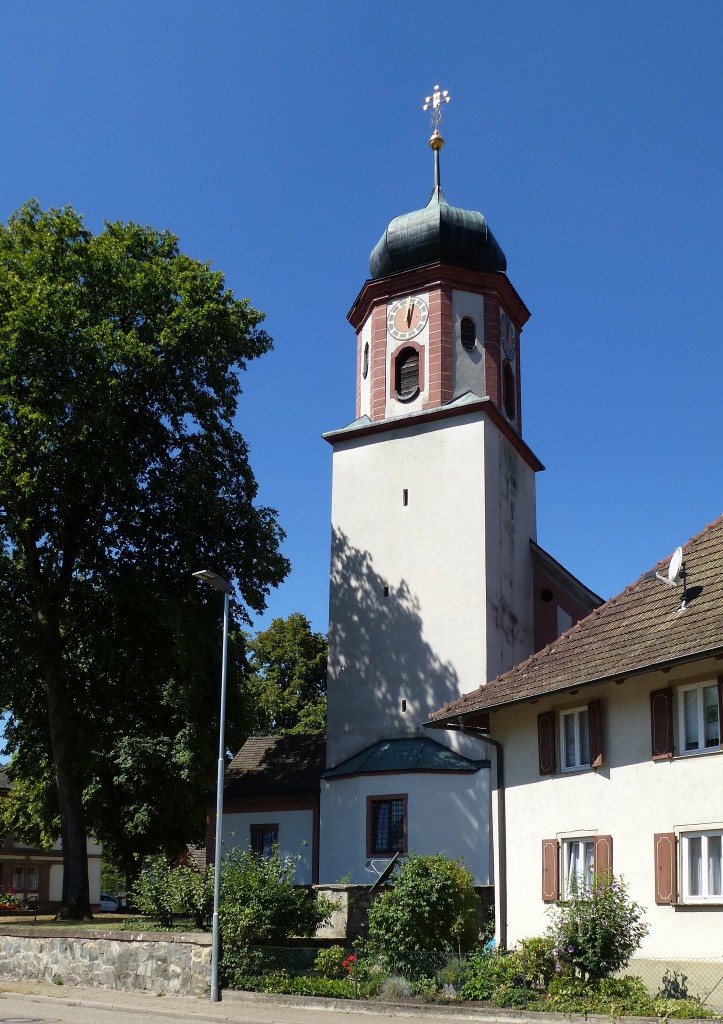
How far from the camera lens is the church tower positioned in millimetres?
27422

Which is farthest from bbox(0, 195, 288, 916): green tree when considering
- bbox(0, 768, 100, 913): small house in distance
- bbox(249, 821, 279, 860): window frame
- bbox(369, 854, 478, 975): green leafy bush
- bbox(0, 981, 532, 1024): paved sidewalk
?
bbox(0, 768, 100, 913): small house in distance

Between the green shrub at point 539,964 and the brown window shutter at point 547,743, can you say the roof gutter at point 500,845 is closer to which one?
the brown window shutter at point 547,743

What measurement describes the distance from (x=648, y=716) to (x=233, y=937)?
7.57 metres

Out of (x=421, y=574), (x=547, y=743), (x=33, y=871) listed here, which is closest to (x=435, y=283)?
(x=421, y=574)

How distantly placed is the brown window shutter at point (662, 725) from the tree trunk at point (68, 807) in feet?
45.2

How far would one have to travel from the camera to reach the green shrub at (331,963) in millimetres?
17391

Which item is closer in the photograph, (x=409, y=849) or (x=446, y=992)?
(x=446, y=992)

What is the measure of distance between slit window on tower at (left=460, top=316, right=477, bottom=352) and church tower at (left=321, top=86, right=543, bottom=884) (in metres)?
0.04

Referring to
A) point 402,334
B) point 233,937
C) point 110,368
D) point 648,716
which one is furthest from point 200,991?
point 402,334

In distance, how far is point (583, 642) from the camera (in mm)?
18609

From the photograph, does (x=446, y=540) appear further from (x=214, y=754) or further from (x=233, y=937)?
(x=233, y=937)

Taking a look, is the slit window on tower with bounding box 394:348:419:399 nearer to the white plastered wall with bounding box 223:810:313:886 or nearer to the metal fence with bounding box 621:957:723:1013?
the white plastered wall with bounding box 223:810:313:886

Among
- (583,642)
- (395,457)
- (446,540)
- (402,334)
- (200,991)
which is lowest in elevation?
(200,991)

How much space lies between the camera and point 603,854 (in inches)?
661
